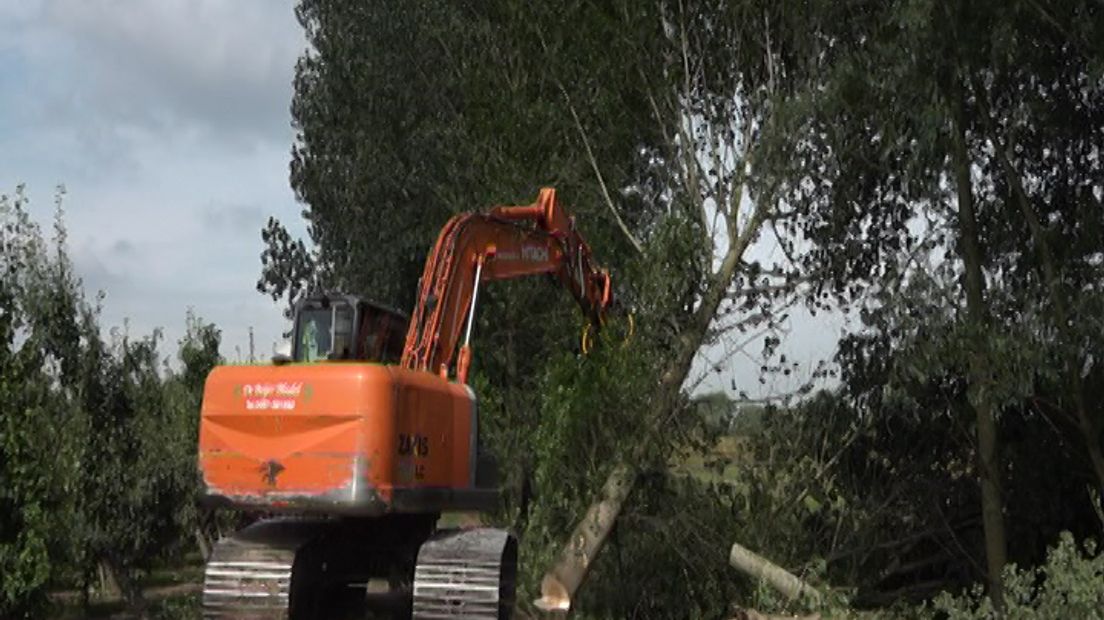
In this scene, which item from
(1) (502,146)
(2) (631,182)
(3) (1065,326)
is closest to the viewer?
(3) (1065,326)

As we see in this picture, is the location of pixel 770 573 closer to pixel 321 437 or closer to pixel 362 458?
pixel 362 458

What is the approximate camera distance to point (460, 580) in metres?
9.32

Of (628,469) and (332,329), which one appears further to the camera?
(628,469)

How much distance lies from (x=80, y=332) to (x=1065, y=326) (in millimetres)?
11020

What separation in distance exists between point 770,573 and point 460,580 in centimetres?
505

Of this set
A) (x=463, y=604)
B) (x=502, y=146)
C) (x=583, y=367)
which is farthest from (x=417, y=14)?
(x=463, y=604)

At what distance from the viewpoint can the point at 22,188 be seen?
588 inches

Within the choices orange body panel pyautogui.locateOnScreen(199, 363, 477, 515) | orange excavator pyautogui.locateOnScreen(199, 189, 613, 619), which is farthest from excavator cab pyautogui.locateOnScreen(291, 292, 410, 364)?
orange body panel pyautogui.locateOnScreen(199, 363, 477, 515)

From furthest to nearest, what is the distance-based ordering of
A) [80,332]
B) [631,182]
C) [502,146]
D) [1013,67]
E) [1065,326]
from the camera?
1. [502,146]
2. [631,182]
3. [80,332]
4. [1013,67]
5. [1065,326]

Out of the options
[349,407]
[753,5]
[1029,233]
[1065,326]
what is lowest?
[349,407]

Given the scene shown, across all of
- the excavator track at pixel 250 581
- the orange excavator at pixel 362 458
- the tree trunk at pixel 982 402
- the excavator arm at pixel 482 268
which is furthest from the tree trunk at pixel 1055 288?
the excavator track at pixel 250 581

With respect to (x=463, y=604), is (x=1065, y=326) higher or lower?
higher

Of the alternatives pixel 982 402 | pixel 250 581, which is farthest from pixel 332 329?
pixel 982 402

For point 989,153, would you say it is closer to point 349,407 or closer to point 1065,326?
point 1065,326
